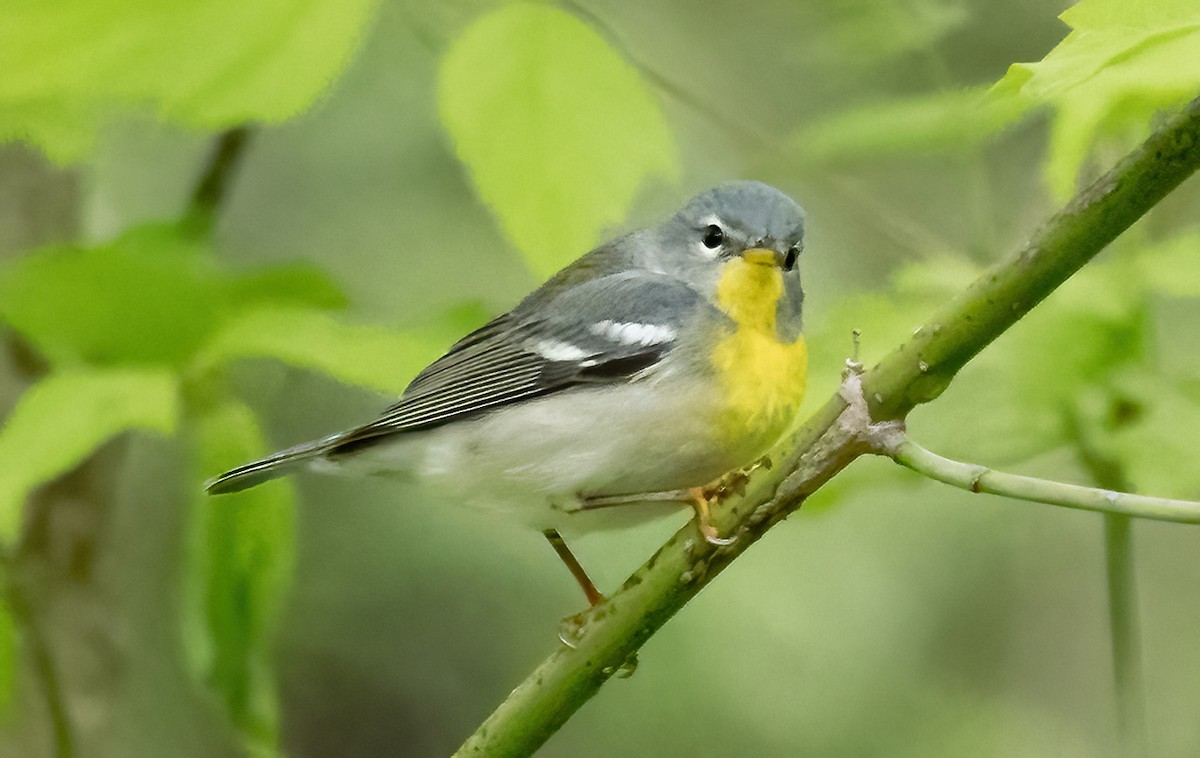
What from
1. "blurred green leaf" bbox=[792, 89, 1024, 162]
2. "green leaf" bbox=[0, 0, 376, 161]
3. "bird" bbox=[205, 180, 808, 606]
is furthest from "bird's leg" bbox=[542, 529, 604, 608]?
"green leaf" bbox=[0, 0, 376, 161]

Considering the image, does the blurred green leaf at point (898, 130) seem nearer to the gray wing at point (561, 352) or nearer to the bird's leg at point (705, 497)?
the gray wing at point (561, 352)

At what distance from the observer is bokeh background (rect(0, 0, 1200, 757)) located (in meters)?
1.90

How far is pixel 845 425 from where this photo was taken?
1.26 metres

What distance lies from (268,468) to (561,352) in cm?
58

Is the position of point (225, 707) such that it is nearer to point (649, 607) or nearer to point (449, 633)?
point (649, 607)

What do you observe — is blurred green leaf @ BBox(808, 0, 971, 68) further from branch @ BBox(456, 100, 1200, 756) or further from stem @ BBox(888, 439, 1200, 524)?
stem @ BBox(888, 439, 1200, 524)

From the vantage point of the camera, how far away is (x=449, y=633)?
4.04 meters

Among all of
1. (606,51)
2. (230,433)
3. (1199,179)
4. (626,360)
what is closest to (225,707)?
(230,433)

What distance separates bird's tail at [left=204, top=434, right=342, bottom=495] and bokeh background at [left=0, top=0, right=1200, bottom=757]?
0.03 m

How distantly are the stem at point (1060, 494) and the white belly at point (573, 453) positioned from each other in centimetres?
70

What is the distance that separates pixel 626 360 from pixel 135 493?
1.85 m

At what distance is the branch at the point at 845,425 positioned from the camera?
1.14m

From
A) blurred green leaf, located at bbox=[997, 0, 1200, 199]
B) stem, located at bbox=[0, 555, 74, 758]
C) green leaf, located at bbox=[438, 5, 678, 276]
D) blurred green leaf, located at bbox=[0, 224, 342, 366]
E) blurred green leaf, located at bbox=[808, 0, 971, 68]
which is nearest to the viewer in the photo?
blurred green leaf, located at bbox=[997, 0, 1200, 199]

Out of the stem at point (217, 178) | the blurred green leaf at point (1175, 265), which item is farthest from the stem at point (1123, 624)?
the stem at point (217, 178)
